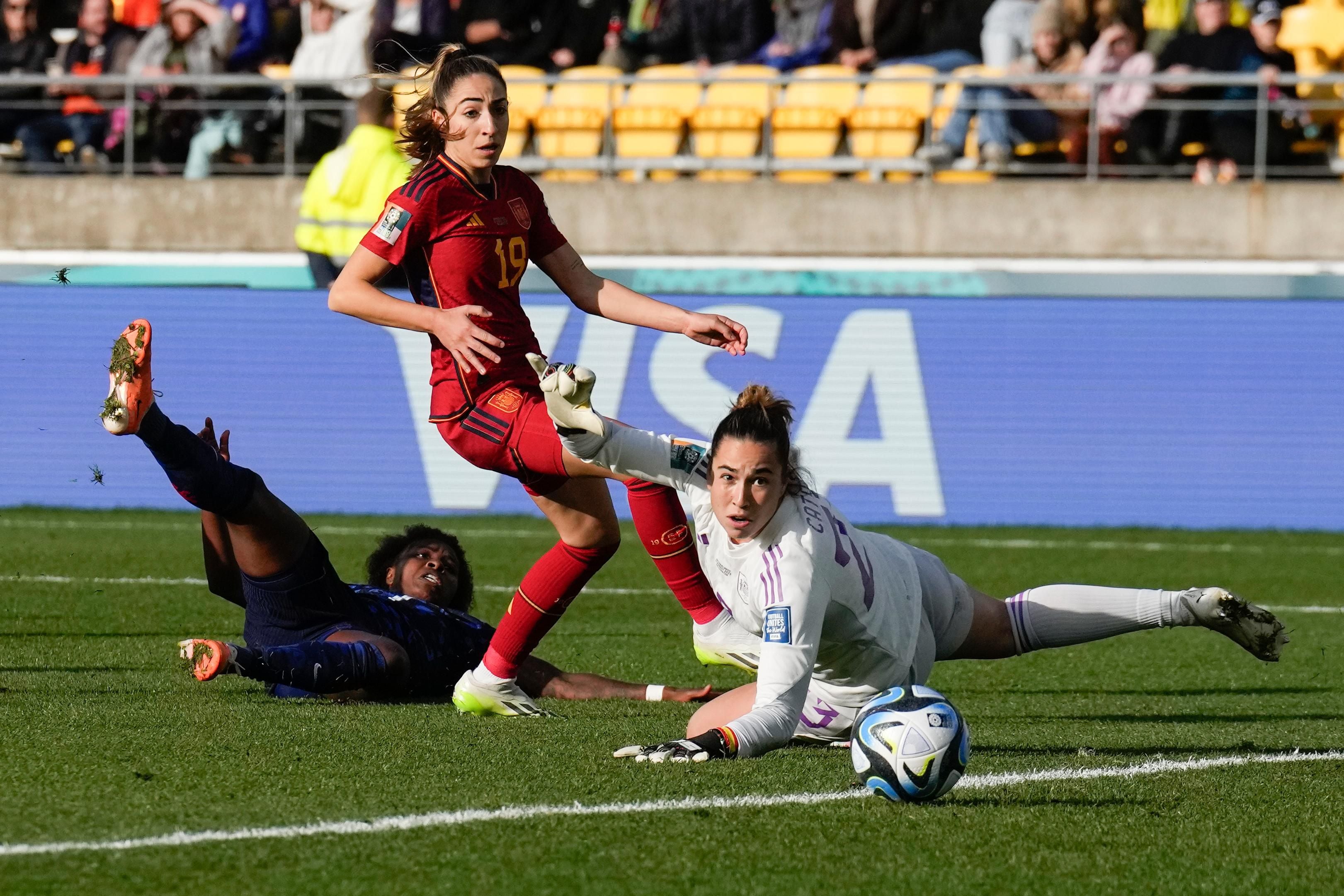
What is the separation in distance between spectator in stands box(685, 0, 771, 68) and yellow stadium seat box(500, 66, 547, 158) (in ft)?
5.02

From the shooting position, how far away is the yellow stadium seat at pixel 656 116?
57.6 feet

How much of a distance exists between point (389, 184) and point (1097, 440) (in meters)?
5.66

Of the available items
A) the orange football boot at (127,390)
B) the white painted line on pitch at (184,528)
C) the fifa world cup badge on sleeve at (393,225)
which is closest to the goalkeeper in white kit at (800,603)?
the fifa world cup badge on sleeve at (393,225)

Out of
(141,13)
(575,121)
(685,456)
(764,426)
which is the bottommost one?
(685,456)

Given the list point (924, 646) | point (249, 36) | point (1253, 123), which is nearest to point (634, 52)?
point (249, 36)

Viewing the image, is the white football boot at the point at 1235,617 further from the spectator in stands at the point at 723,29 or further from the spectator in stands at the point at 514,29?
the spectator in stands at the point at 514,29

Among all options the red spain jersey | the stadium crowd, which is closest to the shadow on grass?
the red spain jersey

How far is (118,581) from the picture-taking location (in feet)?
34.2

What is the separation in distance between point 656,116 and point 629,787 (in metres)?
13.5

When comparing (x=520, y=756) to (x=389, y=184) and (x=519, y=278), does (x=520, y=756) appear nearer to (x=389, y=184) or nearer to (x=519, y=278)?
(x=519, y=278)

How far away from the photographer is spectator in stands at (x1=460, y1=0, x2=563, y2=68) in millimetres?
17594

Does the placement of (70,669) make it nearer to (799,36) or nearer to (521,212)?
(521,212)

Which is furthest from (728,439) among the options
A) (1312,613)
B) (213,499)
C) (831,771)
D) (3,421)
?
(3,421)

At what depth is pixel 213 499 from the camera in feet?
20.3
